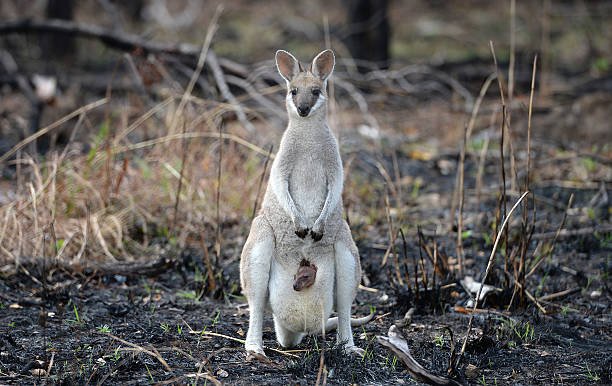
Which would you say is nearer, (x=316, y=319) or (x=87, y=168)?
(x=316, y=319)

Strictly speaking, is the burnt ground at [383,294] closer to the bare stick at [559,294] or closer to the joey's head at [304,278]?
the bare stick at [559,294]

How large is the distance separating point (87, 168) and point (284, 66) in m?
2.40

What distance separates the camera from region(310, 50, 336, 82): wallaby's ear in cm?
333

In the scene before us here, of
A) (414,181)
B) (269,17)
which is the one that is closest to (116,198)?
(414,181)

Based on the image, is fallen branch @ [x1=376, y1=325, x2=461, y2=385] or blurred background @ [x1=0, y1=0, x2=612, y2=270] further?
blurred background @ [x1=0, y1=0, x2=612, y2=270]

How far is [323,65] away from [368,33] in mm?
7177

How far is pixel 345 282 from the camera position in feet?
10.7

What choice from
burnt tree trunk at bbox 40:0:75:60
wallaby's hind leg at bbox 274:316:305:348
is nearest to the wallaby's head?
wallaby's hind leg at bbox 274:316:305:348

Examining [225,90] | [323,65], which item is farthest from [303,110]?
[225,90]

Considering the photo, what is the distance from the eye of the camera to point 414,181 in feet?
22.1

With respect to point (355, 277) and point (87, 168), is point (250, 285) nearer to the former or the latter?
point (355, 277)

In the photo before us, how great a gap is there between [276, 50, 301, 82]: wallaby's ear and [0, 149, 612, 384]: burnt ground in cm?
136

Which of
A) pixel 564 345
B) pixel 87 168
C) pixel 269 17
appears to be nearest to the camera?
pixel 564 345

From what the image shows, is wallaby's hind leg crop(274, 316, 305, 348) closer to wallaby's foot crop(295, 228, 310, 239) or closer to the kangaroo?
the kangaroo
